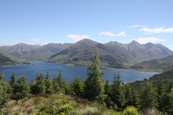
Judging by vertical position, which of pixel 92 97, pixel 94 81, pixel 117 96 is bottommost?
pixel 117 96

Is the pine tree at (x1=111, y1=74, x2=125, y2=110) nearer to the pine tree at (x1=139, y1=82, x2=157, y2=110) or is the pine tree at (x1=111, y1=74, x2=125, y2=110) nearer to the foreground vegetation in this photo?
the foreground vegetation

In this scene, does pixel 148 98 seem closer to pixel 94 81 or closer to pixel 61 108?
pixel 94 81

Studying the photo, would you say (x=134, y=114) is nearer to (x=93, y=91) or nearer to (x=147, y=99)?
(x=93, y=91)

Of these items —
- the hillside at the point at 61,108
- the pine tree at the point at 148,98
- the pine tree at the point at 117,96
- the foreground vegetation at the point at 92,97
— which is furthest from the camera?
the pine tree at the point at 117,96

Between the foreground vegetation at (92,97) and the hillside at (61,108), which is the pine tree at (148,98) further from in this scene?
the hillside at (61,108)

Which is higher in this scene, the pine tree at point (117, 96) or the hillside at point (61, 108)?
the hillside at point (61, 108)

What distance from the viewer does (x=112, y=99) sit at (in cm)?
4153

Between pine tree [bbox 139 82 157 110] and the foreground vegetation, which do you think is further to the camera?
pine tree [bbox 139 82 157 110]

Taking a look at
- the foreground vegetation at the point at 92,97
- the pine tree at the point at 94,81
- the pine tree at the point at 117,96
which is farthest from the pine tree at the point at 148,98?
the pine tree at the point at 94,81

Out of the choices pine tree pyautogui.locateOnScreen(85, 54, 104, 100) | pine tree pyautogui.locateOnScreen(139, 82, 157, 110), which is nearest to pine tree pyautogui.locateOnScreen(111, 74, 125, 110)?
pine tree pyautogui.locateOnScreen(139, 82, 157, 110)

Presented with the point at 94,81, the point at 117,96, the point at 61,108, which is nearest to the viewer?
the point at 61,108

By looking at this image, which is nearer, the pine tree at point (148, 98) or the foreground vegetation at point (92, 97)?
the foreground vegetation at point (92, 97)

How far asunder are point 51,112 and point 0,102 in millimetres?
9130

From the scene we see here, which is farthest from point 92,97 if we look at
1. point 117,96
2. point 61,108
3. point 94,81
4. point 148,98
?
point 148,98
